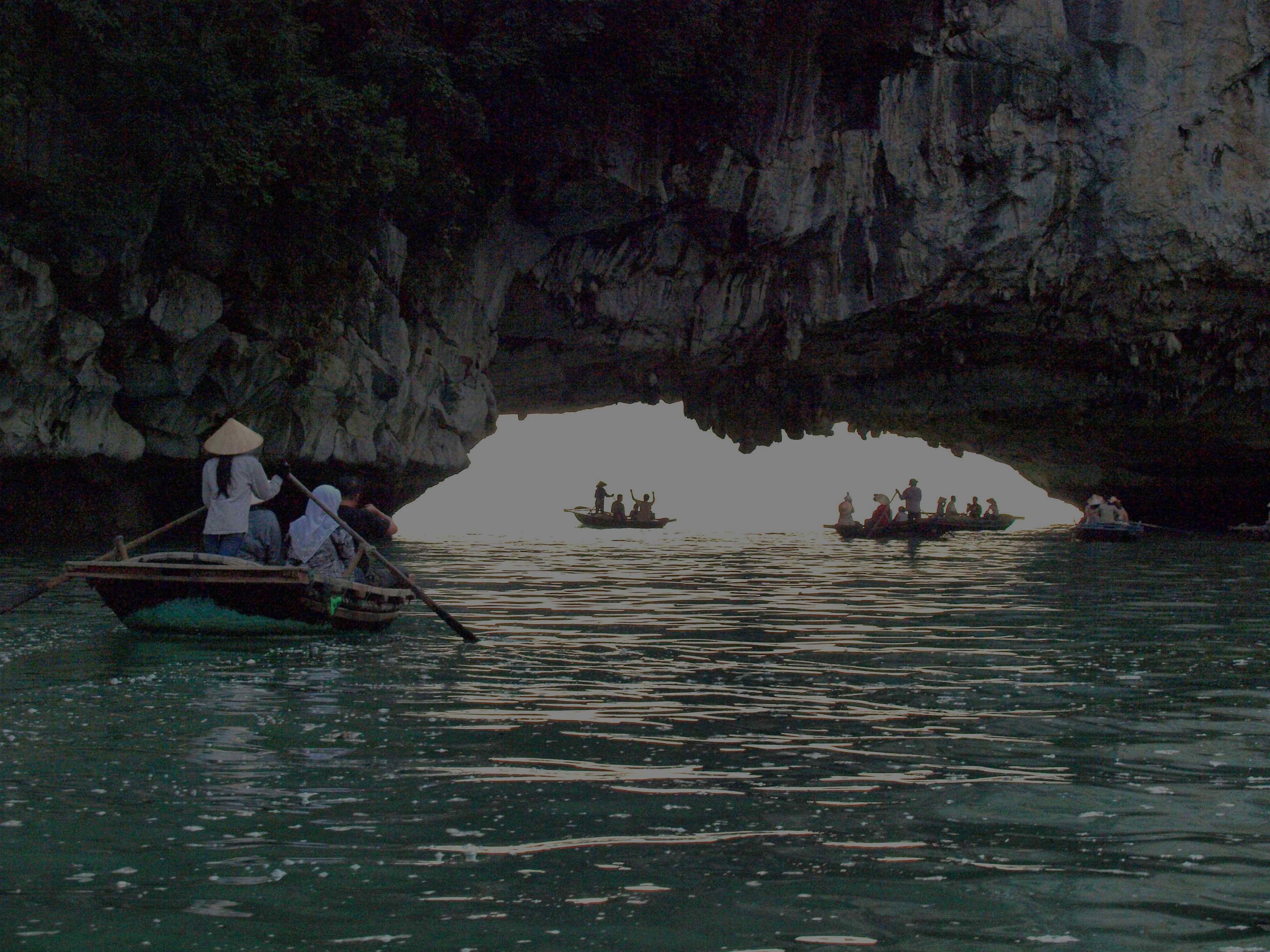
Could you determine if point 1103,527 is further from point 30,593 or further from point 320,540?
point 30,593

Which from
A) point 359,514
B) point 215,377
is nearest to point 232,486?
point 359,514

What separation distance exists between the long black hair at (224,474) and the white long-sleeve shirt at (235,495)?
0.05 ft

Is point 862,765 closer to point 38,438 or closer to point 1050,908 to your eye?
point 1050,908

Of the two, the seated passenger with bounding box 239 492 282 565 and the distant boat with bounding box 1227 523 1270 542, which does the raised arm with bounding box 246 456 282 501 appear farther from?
the distant boat with bounding box 1227 523 1270 542

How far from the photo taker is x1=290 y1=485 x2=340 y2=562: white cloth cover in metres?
11.6

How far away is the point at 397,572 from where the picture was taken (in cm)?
1138

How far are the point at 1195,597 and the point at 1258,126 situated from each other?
53.3ft

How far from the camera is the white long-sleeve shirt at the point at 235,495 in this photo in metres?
11.3

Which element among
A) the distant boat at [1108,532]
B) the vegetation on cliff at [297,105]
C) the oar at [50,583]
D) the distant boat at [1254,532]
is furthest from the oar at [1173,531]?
the oar at [50,583]

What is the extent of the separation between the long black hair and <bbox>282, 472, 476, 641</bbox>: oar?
0.40 m

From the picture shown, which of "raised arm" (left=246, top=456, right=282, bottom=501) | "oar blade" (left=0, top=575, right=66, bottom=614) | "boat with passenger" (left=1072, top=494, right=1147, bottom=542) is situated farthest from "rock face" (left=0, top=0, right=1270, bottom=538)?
"raised arm" (left=246, top=456, right=282, bottom=501)

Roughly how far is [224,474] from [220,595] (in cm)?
120

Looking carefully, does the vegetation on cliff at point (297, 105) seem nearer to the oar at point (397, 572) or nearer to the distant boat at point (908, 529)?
the oar at point (397, 572)

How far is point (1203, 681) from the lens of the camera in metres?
8.77
